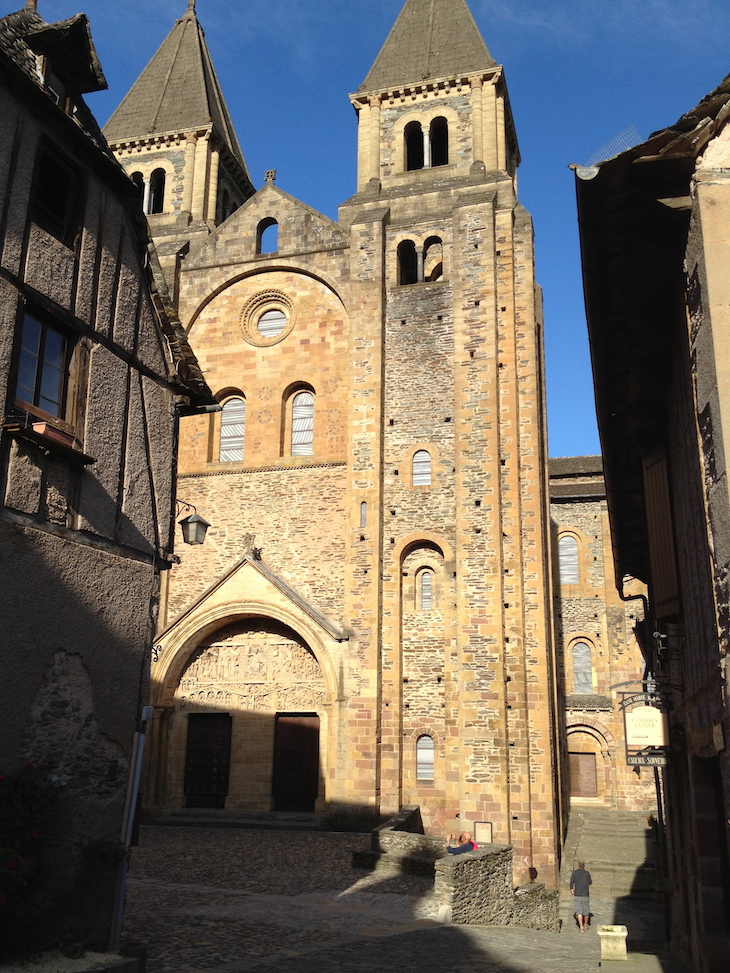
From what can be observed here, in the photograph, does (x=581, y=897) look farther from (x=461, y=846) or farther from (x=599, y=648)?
(x=599, y=648)

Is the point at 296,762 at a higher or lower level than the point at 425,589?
lower

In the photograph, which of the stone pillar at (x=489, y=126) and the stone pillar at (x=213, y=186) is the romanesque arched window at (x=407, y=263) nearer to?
the stone pillar at (x=489, y=126)

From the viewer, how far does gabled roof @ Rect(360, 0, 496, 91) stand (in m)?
25.7

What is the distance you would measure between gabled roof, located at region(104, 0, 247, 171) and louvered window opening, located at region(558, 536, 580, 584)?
18.0m

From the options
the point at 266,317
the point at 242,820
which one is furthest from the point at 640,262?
the point at 266,317

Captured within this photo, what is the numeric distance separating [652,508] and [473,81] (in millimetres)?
18906

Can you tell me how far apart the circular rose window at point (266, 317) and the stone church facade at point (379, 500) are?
65 mm

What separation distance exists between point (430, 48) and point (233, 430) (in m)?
12.9

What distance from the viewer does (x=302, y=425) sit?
77.6ft

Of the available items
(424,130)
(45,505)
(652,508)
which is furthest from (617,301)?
(424,130)

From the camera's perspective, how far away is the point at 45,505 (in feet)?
27.7

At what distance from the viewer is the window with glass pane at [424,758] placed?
65.0 feet

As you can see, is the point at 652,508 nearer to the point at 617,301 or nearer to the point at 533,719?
the point at 617,301

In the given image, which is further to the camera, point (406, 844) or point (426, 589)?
point (426, 589)
